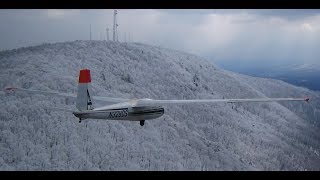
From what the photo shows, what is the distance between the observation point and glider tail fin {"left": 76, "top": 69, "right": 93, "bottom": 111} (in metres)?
24.1

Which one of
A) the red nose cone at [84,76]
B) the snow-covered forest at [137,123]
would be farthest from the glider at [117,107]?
the snow-covered forest at [137,123]

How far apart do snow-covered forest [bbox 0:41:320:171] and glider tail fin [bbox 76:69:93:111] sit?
5.38 ft

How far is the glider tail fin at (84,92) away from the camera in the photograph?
78.9 feet

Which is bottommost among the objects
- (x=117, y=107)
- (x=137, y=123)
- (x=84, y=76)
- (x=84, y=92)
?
(x=137, y=123)

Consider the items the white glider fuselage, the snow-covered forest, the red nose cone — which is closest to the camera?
the red nose cone

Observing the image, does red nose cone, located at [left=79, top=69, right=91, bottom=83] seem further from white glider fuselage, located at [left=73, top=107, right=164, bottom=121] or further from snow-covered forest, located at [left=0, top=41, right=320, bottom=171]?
snow-covered forest, located at [left=0, top=41, right=320, bottom=171]

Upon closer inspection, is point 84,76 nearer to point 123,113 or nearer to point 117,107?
point 117,107

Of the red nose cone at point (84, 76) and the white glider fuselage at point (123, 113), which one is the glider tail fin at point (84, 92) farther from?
the white glider fuselage at point (123, 113)

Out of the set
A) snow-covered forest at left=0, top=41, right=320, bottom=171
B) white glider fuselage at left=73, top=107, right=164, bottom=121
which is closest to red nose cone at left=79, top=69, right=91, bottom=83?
white glider fuselage at left=73, top=107, right=164, bottom=121

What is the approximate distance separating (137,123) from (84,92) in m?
19.0

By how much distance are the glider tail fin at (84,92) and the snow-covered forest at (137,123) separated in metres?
1.64

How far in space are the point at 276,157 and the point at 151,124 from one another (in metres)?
24.5

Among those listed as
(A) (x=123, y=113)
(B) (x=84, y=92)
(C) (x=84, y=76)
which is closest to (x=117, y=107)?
(A) (x=123, y=113)

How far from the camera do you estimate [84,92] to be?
24.5m
